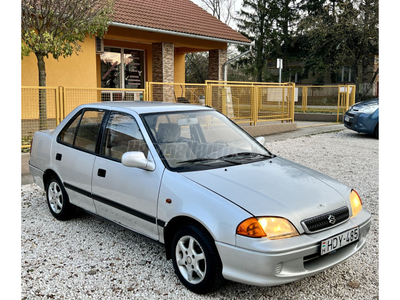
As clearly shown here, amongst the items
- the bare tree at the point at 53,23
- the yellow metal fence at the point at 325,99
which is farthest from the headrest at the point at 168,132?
the yellow metal fence at the point at 325,99

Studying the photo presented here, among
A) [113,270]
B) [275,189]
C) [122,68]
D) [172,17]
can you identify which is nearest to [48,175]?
[113,270]

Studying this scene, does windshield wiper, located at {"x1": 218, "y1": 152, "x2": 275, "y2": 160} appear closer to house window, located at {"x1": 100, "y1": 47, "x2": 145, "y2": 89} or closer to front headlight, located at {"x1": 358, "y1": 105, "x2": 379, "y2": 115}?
front headlight, located at {"x1": 358, "y1": 105, "x2": 379, "y2": 115}

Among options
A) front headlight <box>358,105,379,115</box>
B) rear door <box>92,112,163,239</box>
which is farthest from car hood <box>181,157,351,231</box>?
front headlight <box>358,105,379,115</box>

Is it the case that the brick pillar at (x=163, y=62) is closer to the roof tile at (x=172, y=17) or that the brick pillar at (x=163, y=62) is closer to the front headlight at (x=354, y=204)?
the roof tile at (x=172, y=17)

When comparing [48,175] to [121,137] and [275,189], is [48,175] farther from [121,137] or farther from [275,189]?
[275,189]

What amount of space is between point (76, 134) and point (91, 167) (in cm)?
70

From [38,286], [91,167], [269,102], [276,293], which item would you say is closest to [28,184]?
[91,167]

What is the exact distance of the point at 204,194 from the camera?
3.32m

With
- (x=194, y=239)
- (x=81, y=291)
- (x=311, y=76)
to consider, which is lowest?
(x=81, y=291)

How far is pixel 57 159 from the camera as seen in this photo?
509cm

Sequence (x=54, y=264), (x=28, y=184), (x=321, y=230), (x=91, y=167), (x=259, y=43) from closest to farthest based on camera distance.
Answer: (x=321, y=230)
(x=54, y=264)
(x=91, y=167)
(x=28, y=184)
(x=259, y=43)

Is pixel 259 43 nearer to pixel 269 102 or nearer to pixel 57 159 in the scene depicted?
pixel 269 102

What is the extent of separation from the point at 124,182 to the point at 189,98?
8285 mm

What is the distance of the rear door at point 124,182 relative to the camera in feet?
12.3
